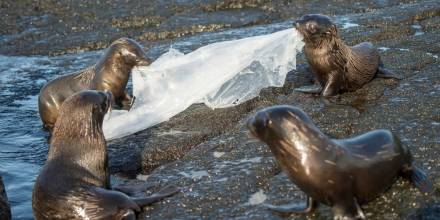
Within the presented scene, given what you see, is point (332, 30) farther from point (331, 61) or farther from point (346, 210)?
point (346, 210)

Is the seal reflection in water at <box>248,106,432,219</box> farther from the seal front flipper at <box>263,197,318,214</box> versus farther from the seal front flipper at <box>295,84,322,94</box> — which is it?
the seal front flipper at <box>295,84,322,94</box>

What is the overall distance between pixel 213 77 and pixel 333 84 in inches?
53.1

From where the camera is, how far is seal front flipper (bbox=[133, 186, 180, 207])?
16.0 feet

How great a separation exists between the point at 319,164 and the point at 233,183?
1.08 m

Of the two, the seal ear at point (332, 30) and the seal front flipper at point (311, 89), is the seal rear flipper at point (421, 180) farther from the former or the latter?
the seal ear at point (332, 30)

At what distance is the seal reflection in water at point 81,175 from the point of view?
477cm

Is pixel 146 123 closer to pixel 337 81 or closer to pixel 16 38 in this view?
pixel 337 81

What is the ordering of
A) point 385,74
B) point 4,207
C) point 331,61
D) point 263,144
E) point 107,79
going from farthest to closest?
point 107,79 < point 385,74 < point 331,61 < point 263,144 < point 4,207

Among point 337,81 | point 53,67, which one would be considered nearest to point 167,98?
point 337,81

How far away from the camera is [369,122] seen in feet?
19.2

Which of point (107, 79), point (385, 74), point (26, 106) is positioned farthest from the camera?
point (26, 106)

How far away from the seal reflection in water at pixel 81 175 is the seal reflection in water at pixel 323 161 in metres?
→ 1.23

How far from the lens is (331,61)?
713 centimetres

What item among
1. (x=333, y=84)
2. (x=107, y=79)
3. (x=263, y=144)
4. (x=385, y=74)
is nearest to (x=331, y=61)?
(x=333, y=84)
